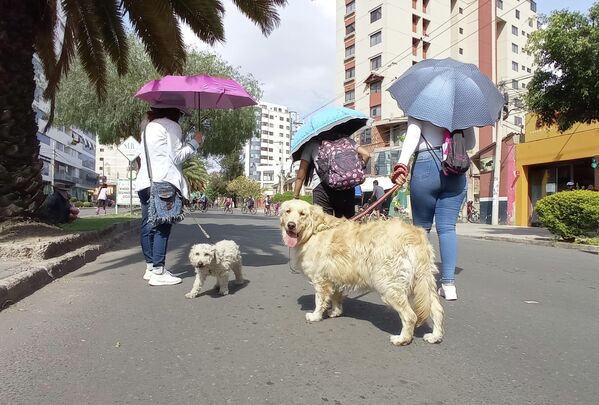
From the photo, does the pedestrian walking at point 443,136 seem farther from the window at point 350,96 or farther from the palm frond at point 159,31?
Answer: the window at point 350,96

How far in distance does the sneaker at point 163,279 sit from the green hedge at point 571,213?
1038cm

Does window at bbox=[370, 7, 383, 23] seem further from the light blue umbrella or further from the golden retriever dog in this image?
the golden retriever dog

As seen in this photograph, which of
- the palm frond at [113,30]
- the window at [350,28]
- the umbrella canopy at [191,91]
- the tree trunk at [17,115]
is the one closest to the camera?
the umbrella canopy at [191,91]

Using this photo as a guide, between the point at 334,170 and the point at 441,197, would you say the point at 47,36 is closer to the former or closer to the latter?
the point at 334,170

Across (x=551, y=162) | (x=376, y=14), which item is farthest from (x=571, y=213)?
(x=376, y=14)

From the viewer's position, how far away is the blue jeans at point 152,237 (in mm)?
5445

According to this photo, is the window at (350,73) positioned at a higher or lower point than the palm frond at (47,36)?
higher

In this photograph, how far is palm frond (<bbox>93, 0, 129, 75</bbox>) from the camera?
31.7ft


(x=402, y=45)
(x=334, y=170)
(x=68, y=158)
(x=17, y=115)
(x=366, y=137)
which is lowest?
(x=334, y=170)

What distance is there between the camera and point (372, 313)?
4.39 metres

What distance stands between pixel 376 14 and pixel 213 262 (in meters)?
51.7

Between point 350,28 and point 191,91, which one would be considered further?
point 350,28

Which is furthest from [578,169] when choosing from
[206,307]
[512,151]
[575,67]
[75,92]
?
[75,92]

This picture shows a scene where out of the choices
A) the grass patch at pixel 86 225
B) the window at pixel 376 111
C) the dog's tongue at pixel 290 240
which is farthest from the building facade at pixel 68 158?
the dog's tongue at pixel 290 240
